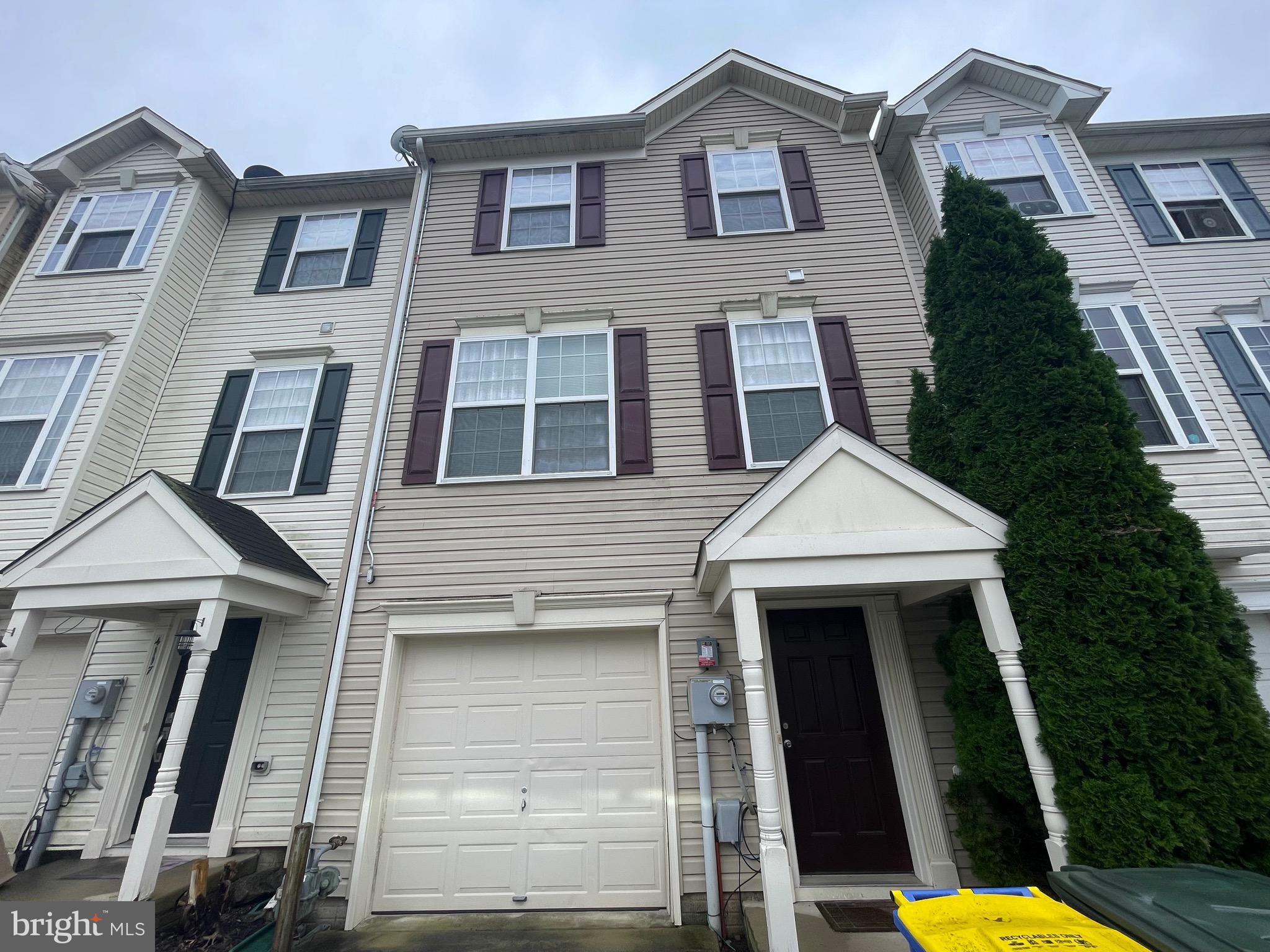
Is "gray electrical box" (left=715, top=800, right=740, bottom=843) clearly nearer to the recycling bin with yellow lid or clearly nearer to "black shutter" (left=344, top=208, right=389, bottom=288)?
the recycling bin with yellow lid

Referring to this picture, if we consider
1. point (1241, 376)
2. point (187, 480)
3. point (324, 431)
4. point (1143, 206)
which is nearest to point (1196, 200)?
point (1143, 206)

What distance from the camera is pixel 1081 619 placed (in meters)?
3.65

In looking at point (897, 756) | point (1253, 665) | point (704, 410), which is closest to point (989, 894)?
point (897, 756)

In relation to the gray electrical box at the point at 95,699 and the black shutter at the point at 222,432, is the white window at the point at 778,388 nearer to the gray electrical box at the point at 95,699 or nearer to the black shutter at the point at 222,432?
the black shutter at the point at 222,432

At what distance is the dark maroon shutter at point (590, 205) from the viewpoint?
700 cm

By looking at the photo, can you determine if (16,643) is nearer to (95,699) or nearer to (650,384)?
(95,699)

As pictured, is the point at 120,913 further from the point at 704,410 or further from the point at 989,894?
the point at 704,410

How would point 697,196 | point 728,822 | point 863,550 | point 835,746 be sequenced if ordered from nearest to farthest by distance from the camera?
point 863,550 < point 728,822 < point 835,746 < point 697,196

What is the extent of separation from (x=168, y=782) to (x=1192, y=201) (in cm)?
1310

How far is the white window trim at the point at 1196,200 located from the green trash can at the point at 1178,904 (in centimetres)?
786

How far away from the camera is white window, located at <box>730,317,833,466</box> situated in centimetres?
572

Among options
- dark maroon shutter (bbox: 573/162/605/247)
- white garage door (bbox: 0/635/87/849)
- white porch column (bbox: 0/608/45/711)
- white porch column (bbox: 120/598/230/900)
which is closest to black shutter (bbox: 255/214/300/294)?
dark maroon shutter (bbox: 573/162/605/247)

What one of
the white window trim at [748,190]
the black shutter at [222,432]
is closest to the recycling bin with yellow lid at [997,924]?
the white window trim at [748,190]

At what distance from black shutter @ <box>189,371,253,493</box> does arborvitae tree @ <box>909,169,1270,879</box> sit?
7780 mm
